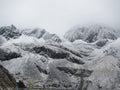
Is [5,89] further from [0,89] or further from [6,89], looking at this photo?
[0,89]

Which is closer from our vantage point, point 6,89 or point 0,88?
point 0,88

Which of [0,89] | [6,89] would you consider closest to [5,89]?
[6,89]

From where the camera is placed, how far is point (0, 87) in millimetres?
70312

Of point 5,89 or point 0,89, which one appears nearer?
point 0,89

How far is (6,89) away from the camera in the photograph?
74.8 metres

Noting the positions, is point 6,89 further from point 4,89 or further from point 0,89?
point 0,89

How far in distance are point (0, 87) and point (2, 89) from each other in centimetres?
71

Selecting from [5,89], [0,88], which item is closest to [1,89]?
[0,88]

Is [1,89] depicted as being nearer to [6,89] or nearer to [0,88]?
[0,88]

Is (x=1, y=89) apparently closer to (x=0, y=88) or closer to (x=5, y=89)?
(x=0, y=88)

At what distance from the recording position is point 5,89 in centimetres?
7400

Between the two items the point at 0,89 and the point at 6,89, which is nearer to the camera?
the point at 0,89

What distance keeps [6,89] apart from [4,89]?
72.6 inches

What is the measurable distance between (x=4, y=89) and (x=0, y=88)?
147 inches
